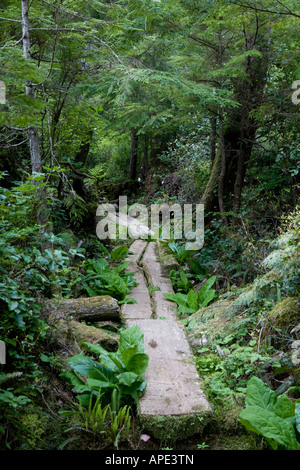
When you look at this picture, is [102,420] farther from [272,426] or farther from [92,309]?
[92,309]

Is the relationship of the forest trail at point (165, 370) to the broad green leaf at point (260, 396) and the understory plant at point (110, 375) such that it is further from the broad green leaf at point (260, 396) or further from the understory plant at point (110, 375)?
the broad green leaf at point (260, 396)

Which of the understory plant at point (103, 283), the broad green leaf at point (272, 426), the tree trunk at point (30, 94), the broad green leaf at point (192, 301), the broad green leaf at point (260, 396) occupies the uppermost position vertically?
the tree trunk at point (30, 94)

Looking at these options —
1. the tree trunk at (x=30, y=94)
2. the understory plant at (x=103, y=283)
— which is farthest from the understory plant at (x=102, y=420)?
the tree trunk at (x=30, y=94)

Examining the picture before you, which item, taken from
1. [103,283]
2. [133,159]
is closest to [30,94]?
[103,283]

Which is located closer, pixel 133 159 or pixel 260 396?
pixel 260 396

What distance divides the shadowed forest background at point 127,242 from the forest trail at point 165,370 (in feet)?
0.46

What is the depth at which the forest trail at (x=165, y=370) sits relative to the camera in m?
3.08

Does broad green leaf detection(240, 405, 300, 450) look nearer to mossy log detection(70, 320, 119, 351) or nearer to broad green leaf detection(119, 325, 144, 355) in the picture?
→ broad green leaf detection(119, 325, 144, 355)

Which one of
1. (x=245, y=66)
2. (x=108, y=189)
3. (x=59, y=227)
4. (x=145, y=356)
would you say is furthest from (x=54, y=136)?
(x=108, y=189)

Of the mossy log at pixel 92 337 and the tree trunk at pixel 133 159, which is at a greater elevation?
the tree trunk at pixel 133 159

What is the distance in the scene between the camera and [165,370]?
12.4 ft

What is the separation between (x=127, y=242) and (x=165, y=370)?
6040 millimetres

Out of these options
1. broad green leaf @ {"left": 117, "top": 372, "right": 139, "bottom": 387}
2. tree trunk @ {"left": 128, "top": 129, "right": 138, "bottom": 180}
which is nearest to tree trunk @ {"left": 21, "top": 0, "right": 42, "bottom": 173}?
broad green leaf @ {"left": 117, "top": 372, "right": 139, "bottom": 387}

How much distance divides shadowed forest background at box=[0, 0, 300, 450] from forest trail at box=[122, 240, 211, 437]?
0.46ft
